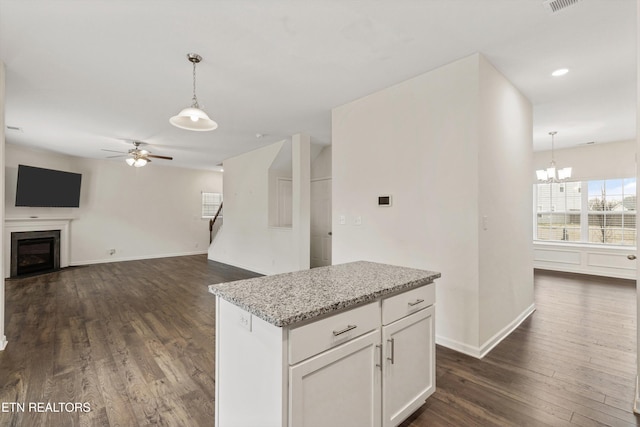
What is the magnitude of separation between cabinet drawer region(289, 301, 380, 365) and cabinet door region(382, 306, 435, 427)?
0.16 meters

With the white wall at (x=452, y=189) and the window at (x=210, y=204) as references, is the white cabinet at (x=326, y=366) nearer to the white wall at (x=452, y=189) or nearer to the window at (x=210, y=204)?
the white wall at (x=452, y=189)

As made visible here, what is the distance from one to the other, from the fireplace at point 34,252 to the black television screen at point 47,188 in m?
0.68

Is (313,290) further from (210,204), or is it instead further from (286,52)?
(210,204)

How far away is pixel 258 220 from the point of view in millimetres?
6555

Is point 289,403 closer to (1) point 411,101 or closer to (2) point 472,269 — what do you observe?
(2) point 472,269

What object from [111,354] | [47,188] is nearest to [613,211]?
[111,354]

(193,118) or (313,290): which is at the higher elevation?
(193,118)

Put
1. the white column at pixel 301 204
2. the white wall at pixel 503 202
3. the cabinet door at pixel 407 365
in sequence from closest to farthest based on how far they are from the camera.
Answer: the cabinet door at pixel 407 365 → the white wall at pixel 503 202 → the white column at pixel 301 204

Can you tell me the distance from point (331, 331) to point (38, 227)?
816 cm

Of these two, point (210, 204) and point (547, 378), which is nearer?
point (547, 378)

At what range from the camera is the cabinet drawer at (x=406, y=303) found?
1.57 meters

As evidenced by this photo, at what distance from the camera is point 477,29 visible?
227cm

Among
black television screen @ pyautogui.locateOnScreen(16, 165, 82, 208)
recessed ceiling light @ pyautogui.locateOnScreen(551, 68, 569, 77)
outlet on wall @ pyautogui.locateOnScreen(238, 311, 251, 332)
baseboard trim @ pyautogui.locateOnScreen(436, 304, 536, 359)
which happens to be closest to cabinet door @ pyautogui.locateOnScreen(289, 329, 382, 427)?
outlet on wall @ pyautogui.locateOnScreen(238, 311, 251, 332)

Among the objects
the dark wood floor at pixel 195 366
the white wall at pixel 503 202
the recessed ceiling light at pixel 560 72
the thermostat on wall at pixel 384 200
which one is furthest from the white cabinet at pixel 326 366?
the recessed ceiling light at pixel 560 72
